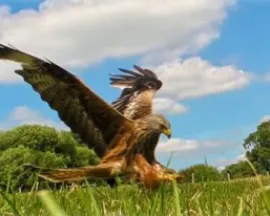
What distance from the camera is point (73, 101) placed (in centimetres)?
1016

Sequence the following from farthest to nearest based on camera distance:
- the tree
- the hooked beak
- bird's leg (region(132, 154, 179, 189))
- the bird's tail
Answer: the tree < the hooked beak < the bird's tail < bird's leg (region(132, 154, 179, 189))

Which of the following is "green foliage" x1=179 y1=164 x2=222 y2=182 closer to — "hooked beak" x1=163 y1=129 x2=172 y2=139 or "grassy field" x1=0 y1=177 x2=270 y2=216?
"grassy field" x1=0 y1=177 x2=270 y2=216

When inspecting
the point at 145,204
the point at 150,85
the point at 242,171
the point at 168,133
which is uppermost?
the point at 242,171

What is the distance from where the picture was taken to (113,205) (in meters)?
4.28

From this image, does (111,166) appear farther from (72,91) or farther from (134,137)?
(72,91)

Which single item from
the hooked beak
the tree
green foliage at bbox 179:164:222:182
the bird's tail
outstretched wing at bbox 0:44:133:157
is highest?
the tree

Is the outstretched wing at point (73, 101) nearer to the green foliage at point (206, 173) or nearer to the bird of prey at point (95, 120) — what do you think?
the bird of prey at point (95, 120)

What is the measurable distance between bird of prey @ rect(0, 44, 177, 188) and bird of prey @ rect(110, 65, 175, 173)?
0.68 ft

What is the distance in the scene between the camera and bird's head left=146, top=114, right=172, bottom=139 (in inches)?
368

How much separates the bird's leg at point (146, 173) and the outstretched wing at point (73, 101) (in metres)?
0.80

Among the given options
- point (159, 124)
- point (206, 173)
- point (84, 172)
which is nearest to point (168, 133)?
point (159, 124)

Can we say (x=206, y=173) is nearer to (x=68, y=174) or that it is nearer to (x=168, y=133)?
(x=68, y=174)

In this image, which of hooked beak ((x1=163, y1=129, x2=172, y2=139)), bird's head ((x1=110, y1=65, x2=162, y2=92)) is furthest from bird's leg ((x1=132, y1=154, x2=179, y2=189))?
bird's head ((x1=110, y1=65, x2=162, y2=92))

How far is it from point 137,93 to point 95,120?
2397 mm
